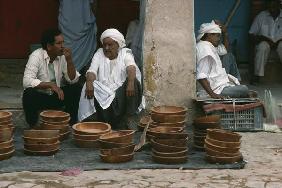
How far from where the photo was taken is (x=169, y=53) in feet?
26.6

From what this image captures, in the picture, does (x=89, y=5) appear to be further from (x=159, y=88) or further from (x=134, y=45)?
(x=159, y=88)

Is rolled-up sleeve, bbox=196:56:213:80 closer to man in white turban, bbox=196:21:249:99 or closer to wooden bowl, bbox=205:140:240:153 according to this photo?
man in white turban, bbox=196:21:249:99

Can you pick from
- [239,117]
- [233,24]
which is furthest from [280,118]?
[233,24]

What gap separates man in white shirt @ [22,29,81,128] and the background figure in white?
2.34 metres

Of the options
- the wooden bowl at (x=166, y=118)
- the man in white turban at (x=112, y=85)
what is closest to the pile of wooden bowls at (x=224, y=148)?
the wooden bowl at (x=166, y=118)

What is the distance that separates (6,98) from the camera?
9094mm

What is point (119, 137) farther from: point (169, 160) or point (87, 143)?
point (87, 143)

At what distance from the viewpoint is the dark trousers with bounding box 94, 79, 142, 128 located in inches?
309

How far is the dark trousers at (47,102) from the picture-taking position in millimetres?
7766

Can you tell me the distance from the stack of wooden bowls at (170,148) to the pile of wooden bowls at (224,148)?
261mm

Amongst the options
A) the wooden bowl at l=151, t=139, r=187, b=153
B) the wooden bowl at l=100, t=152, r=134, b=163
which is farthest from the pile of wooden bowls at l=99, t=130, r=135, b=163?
the wooden bowl at l=151, t=139, r=187, b=153

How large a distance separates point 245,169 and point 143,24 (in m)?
2.68

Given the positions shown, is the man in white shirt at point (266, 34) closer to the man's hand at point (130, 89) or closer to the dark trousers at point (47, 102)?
the man's hand at point (130, 89)

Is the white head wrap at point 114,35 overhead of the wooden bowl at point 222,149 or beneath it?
overhead
